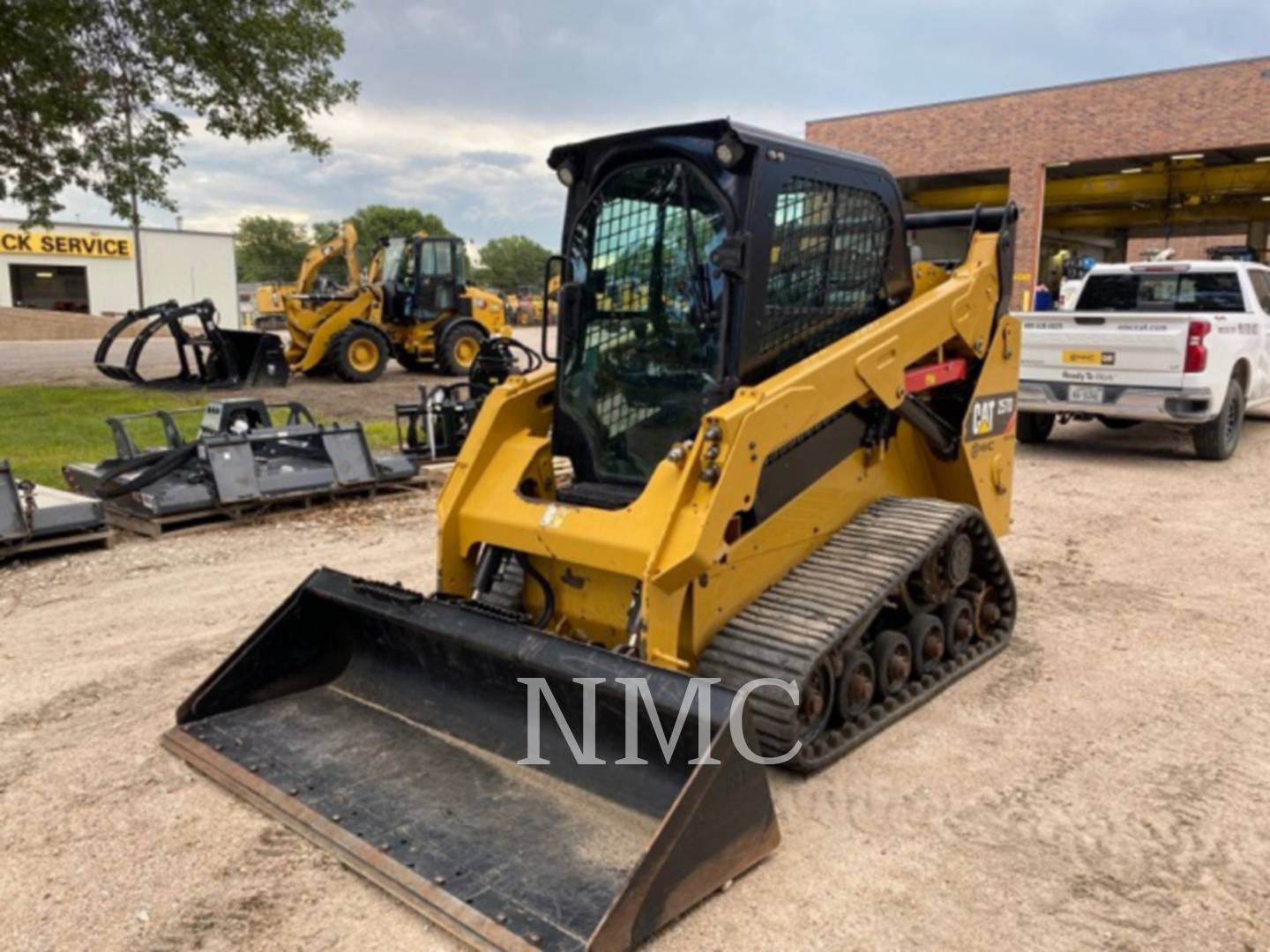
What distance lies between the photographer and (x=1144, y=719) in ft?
14.2

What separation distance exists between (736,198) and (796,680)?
178cm

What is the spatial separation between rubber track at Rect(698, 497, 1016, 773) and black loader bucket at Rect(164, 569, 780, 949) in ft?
1.65

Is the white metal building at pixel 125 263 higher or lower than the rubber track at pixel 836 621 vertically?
higher

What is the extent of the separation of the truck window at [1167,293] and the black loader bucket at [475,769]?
9.97 metres

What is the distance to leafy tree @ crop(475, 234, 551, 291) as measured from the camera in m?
108

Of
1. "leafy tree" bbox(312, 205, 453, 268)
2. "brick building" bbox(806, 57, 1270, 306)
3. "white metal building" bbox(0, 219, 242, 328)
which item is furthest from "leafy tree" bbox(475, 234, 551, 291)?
"brick building" bbox(806, 57, 1270, 306)

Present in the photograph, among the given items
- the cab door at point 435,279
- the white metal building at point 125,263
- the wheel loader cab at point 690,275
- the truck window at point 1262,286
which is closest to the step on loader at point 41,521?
the wheel loader cab at point 690,275

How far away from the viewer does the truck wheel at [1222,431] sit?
33.5 feet

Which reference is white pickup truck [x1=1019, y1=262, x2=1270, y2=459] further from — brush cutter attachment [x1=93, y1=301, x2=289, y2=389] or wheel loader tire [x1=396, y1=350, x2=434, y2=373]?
wheel loader tire [x1=396, y1=350, x2=434, y2=373]

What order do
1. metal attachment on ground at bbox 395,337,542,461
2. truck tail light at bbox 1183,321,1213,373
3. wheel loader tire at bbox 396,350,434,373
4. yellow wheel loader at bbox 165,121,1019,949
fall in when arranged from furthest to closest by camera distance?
wheel loader tire at bbox 396,350,434,373 → metal attachment on ground at bbox 395,337,542,461 → truck tail light at bbox 1183,321,1213,373 → yellow wheel loader at bbox 165,121,1019,949

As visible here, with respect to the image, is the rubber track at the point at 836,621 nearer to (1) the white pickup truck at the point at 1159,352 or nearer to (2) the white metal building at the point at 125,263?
(1) the white pickup truck at the point at 1159,352

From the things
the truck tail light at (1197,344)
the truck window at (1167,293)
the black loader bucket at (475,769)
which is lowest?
the black loader bucket at (475,769)

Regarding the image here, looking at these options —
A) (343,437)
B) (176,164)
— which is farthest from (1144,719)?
(176,164)

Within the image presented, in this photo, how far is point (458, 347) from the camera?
19031 mm
